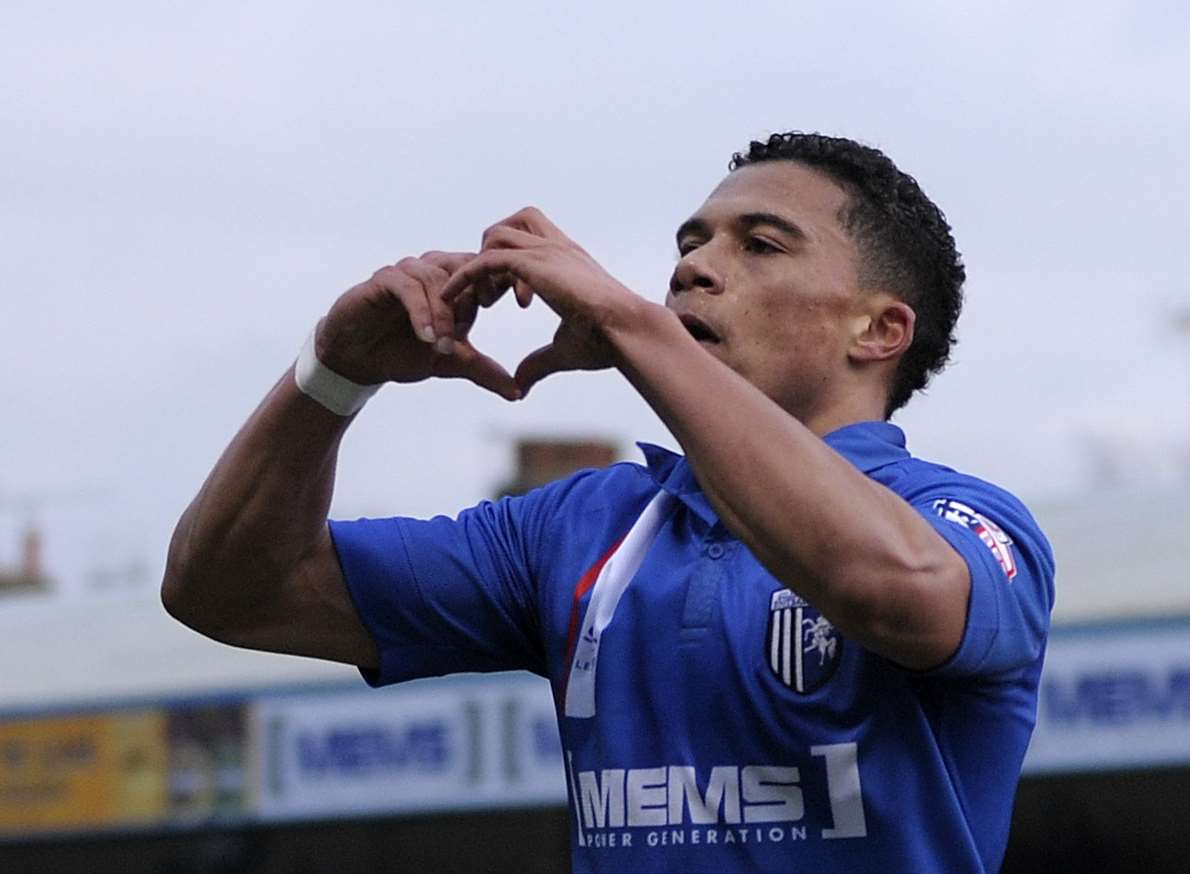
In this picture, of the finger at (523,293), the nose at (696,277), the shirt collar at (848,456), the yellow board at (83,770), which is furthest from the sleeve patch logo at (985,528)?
the yellow board at (83,770)

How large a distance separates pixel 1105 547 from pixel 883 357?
7.00 meters

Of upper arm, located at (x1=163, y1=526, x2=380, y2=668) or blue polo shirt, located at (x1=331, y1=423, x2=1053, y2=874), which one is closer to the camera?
blue polo shirt, located at (x1=331, y1=423, x2=1053, y2=874)

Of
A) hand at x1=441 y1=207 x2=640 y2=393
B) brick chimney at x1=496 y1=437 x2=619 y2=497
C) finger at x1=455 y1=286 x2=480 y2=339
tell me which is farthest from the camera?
brick chimney at x1=496 y1=437 x2=619 y2=497

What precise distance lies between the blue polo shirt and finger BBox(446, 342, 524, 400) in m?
0.25

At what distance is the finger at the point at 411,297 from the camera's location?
2.63m

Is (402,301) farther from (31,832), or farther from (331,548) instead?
(31,832)

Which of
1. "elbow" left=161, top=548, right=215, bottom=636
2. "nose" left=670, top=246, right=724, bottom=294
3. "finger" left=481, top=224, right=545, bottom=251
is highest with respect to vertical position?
"nose" left=670, top=246, right=724, bottom=294

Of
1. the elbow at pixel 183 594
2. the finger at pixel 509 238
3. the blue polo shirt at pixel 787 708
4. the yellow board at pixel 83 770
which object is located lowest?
the blue polo shirt at pixel 787 708

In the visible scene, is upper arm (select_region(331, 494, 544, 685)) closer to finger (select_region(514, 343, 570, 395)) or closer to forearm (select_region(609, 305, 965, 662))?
finger (select_region(514, 343, 570, 395))

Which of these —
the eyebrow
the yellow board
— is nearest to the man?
the eyebrow

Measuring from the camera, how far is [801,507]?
2.28 meters

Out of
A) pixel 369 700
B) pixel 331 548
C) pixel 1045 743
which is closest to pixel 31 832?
pixel 369 700

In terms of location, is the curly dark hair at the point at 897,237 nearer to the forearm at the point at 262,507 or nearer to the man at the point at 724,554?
the man at the point at 724,554

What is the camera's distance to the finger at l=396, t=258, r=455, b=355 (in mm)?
2641
